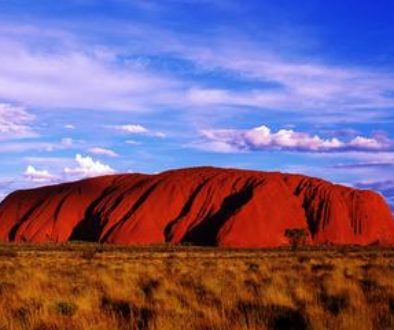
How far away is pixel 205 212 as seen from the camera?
303 ft

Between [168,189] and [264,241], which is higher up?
[168,189]

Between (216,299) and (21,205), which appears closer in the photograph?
(216,299)

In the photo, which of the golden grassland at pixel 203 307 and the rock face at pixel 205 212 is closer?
the golden grassland at pixel 203 307

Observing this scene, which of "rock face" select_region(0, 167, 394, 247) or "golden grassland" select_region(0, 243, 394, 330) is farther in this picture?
"rock face" select_region(0, 167, 394, 247)

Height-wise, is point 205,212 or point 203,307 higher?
point 203,307

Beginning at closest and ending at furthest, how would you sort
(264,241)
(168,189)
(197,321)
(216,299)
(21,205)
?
(197,321), (216,299), (264,241), (168,189), (21,205)

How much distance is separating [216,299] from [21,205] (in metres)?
101

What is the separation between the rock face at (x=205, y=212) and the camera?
292ft

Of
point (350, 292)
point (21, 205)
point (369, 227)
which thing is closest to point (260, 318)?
point (350, 292)

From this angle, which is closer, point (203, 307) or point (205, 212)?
point (203, 307)

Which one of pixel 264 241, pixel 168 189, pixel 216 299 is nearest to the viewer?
pixel 216 299

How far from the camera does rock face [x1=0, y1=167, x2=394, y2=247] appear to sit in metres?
89.1

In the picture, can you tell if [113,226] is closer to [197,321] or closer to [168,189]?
[168,189]

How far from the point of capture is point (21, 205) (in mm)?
108188
